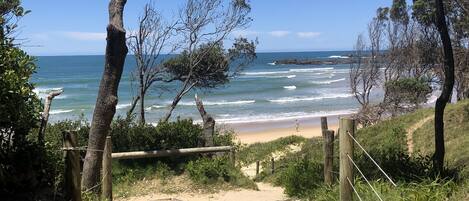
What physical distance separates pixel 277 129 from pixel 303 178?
22.6 metres

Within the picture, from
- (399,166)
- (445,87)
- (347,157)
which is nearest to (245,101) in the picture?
(399,166)

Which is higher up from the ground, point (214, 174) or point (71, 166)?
point (71, 166)

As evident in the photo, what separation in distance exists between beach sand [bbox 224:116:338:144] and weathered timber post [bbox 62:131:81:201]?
22300 millimetres

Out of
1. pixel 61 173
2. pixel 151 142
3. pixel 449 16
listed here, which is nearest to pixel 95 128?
pixel 61 173

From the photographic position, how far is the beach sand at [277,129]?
28645mm

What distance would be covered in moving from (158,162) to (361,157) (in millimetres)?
4365

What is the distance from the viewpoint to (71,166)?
476cm

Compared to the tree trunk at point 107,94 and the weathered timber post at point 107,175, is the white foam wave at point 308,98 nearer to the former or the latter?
the weathered timber post at point 107,175

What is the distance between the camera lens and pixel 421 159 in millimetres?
8758

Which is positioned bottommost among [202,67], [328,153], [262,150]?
[262,150]

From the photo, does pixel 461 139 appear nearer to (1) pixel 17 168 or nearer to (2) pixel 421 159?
(2) pixel 421 159

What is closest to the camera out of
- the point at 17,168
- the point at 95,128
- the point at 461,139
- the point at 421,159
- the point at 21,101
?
the point at 21,101

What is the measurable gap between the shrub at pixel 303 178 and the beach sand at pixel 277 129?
17.2 m

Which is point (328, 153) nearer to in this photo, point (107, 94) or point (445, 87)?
point (445, 87)
